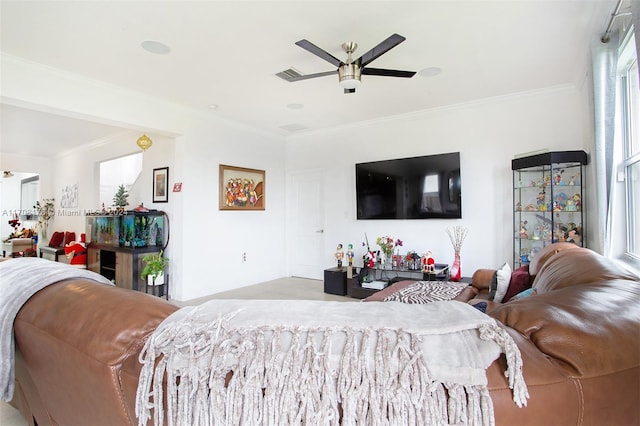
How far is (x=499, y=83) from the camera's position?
12.5ft

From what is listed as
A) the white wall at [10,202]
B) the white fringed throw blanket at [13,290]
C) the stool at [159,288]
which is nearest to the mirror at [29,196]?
the white wall at [10,202]

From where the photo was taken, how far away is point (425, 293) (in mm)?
2717

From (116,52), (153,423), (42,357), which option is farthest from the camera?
(116,52)

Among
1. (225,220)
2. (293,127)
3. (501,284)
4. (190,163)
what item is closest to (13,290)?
(501,284)

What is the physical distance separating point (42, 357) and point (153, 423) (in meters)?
0.53

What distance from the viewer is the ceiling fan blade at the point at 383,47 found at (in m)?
2.31

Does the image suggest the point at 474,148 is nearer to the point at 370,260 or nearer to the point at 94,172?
the point at 370,260

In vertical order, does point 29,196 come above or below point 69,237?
above

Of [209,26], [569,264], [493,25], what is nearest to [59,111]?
[209,26]

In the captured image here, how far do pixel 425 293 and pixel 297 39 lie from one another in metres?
2.41

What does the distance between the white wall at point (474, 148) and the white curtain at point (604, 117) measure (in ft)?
3.30

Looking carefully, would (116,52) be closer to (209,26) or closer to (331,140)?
(209,26)

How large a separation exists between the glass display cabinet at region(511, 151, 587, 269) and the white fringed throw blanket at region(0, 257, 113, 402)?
4.19 meters

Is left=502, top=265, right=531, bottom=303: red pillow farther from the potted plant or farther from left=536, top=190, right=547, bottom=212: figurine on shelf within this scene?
the potted plant
